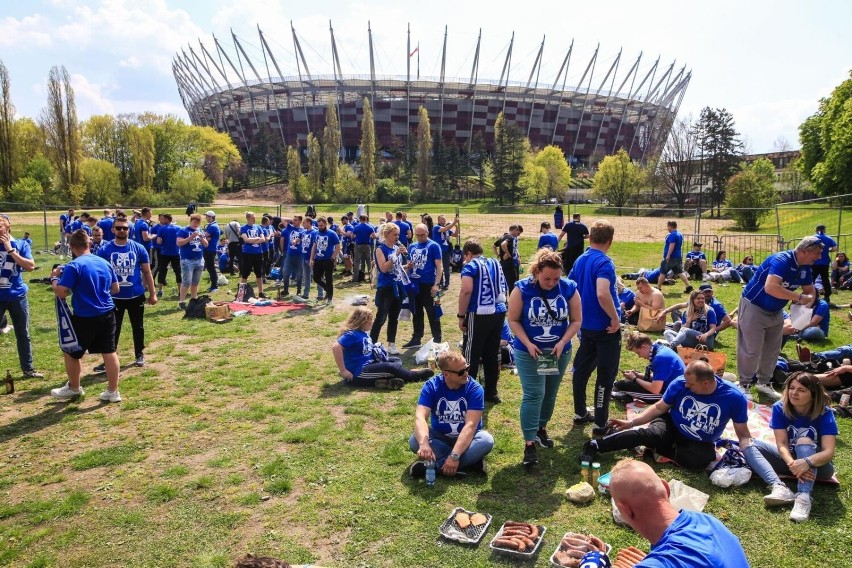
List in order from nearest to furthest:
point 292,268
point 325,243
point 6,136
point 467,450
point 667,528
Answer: point 667,528
point 467,450
point 325,243
point 292,268
point 6,136

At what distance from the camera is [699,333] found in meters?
8.30

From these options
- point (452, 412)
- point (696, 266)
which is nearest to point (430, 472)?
point (452, 412)

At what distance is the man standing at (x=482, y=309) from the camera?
5.86 m

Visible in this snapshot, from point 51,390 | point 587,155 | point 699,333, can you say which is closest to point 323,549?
point 51,390

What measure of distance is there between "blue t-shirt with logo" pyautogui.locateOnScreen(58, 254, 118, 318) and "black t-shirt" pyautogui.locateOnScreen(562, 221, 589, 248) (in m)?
10.7

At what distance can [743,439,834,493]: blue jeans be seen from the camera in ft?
14.1

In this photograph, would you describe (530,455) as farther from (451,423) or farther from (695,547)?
(695,547)

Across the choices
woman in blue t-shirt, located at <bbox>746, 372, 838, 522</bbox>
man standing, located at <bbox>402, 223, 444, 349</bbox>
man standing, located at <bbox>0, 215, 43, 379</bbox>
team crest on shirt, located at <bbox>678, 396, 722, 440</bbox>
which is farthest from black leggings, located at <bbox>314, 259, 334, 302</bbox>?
woman in blue t-shirt, located at <bbox>746, 372, 838, 522</bbox>

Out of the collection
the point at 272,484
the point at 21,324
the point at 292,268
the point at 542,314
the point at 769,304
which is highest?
the point at 542,314

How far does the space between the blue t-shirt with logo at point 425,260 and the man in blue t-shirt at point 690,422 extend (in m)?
3.94

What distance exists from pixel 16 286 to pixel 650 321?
988 centimetres

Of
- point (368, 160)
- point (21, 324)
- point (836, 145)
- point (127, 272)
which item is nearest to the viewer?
point (21, 324)

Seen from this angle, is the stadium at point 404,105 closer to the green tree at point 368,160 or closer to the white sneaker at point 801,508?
the green tree at point 368,160

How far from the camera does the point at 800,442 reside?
4.41 metres
